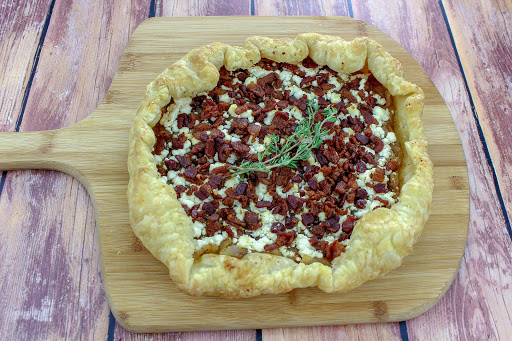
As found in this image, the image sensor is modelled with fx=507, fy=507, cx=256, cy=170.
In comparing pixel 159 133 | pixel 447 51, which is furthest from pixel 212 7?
pixel 447 51

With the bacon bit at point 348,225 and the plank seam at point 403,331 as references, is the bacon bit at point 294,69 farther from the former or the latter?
the plank seam at point 403,331

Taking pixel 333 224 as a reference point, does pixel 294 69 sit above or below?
above

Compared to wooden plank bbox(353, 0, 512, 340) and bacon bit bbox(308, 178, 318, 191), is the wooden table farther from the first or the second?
bacon bit bbox(308, 178, 318, 191)

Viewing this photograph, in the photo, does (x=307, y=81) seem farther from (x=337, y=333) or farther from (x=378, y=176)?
(x=337, y=333)

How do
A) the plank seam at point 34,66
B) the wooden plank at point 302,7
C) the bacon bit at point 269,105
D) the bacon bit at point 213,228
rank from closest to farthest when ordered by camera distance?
the bacon bit at point 213,228 < the bacon bit at point 269,105 < the plank seam at point 34,66 < the wooden plank at point 302,7

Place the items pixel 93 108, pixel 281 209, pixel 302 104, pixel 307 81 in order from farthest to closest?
1. pixel 93 108
2. pixel 307 81
3. pixel 302 104
4. pixel 281 209

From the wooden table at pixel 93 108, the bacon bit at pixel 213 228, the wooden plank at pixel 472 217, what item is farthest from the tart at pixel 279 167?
the wooden plank at pixel 472 217

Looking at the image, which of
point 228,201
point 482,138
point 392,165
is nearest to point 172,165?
point 228,201
